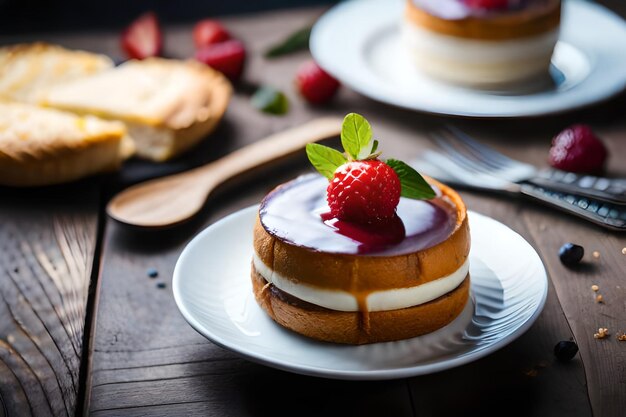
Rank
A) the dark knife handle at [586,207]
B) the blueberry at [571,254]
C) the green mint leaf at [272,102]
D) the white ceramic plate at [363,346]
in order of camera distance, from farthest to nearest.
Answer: the green mint leaf at [272,102]
the dark knife handle at [586,207]
the blueberry at [571,254]
the white ceramic plate at [363,346]

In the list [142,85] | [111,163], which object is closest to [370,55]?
[142,85]

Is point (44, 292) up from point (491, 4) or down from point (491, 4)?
down

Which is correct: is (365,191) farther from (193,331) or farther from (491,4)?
(491,4)

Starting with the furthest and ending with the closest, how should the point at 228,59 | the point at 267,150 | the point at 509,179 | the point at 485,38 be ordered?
the point at 228,59
the point at 485,38
the point at 267,150
the point at 509,179

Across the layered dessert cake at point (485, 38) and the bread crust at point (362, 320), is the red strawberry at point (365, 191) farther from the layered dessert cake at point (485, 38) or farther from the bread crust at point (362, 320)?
the layered dessert cake at point (485, 38)

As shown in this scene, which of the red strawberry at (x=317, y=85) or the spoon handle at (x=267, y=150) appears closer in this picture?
the spoon handle at (x=267, y=150)

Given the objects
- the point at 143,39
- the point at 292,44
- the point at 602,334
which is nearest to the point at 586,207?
the point at 602,334

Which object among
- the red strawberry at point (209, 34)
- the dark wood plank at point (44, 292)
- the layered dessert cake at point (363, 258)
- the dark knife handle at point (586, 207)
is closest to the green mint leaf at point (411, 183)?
the layered dessert cake at point (363, 258)
